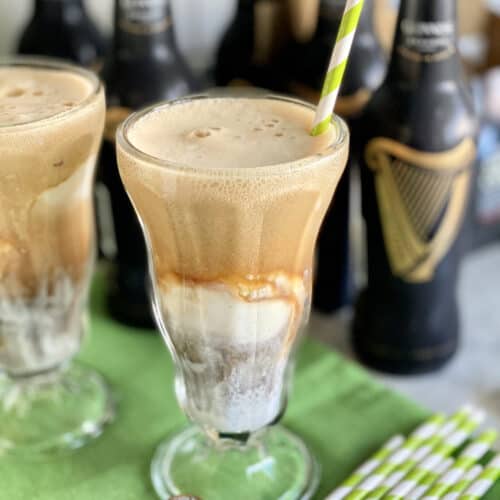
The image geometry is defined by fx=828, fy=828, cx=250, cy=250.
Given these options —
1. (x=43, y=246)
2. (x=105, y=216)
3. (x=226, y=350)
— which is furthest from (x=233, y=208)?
(x=105, y=216)

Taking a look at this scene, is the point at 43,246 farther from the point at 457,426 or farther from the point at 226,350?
the point at 457,426

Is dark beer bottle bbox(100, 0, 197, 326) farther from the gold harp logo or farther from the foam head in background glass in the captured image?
the gold harp logo

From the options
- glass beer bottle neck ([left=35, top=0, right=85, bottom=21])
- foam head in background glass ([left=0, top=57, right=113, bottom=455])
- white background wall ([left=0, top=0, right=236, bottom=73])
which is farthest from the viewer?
white background wall ([left=0, top=0, right=236, bottom=73])

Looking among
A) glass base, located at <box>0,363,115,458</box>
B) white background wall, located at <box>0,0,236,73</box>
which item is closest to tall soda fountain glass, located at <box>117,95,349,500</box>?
glass base, located at <box>0,363,115,458</box>

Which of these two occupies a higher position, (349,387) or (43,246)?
(43,246)

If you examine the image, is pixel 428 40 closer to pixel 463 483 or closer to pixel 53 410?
pixel 463 483

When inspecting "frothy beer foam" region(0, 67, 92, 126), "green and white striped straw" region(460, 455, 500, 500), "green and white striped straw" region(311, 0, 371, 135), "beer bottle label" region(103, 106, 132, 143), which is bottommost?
"green and white striped straw" region(460, 455, 500, 500)

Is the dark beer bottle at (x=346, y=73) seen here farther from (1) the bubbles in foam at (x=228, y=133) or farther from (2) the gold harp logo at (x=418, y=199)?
(1) the bubbles in foam at (x=228, y=133)
